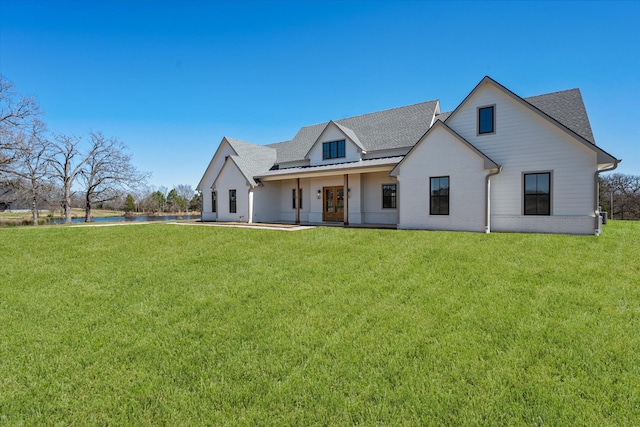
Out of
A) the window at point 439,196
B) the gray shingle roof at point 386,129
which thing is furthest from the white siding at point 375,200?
the window at point 439,196

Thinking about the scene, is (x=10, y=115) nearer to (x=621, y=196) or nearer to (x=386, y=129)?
(x=386, y=129)

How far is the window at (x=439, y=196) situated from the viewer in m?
13.0

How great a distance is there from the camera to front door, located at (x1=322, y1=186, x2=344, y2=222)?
717 inches

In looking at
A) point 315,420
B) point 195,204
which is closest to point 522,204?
point 315,420

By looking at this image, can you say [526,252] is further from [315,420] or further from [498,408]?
[315,420]

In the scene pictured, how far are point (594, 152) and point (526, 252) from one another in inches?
243

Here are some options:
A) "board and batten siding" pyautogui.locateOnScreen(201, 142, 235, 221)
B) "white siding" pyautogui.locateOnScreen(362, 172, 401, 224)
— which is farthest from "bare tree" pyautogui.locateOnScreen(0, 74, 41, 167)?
"white siding" pyautogui.locateOnScreen(362, 172, 401, 224)

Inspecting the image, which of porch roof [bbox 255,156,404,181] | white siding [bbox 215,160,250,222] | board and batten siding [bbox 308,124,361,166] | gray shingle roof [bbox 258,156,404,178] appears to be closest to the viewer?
porch roof [bbox 255,156,404,181]

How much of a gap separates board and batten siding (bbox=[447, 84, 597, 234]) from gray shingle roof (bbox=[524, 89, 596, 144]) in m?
1.38

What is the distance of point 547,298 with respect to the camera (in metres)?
5.06

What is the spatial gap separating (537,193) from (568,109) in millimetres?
5068

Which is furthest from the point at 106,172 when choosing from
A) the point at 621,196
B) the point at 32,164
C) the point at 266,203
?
the point at 621,196

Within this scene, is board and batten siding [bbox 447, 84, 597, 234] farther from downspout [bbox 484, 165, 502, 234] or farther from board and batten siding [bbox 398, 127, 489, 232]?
board and batten siding [bbox 398, 127, 489, 232]

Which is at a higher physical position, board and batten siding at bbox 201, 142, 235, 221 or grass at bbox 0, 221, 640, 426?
board and batten siding at bbox 201, 142, 235, 221
